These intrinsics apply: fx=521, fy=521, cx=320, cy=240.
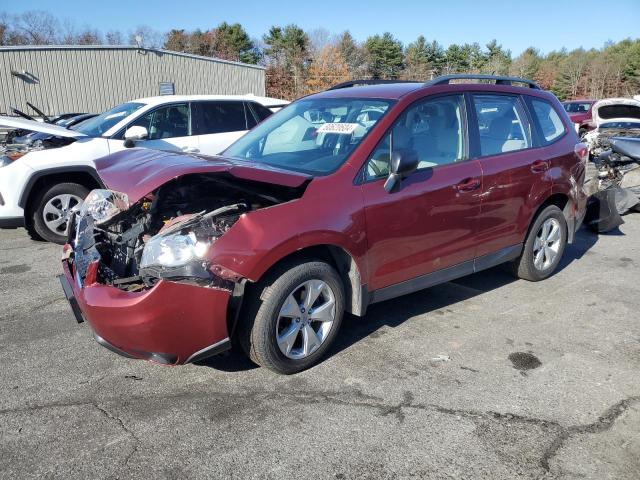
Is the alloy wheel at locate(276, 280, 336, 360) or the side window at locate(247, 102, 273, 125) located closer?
the alloy wheel at locate(276, 280, 336, 360)

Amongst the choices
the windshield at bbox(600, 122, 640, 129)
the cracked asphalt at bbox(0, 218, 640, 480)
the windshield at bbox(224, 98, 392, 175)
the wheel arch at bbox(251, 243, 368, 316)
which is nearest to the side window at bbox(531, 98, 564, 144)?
the cracked asphalt at bbox(0, 218, 640, 480)

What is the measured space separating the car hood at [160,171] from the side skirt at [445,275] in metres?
1.04

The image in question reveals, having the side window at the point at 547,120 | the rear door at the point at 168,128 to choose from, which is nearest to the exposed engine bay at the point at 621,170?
the side window at the point at 547,120

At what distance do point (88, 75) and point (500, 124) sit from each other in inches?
1036

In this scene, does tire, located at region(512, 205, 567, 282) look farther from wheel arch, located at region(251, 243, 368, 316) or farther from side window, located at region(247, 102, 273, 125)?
side window, located at region(247, 102, 273, 125)

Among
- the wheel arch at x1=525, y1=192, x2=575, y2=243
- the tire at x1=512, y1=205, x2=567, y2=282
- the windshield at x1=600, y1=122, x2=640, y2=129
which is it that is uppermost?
the windshield at x1=600, y1=122, x2=640, y2=129

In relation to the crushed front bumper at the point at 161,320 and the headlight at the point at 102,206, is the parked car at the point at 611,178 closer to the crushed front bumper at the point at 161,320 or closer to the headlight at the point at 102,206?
the crushed front bumper at the point at 161,320

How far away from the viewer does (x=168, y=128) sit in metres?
7.49

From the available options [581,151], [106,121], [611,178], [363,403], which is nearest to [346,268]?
[363,403]

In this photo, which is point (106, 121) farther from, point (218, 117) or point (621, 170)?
point (621, 170)

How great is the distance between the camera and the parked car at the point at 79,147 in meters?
6.21

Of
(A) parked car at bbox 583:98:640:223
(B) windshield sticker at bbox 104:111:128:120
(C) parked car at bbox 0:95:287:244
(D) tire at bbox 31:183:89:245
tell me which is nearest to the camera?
(C) parked car at bbox 0:95:287:244

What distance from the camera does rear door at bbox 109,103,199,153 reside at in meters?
7.28

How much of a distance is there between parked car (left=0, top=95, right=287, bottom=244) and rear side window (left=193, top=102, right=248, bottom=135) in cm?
1
